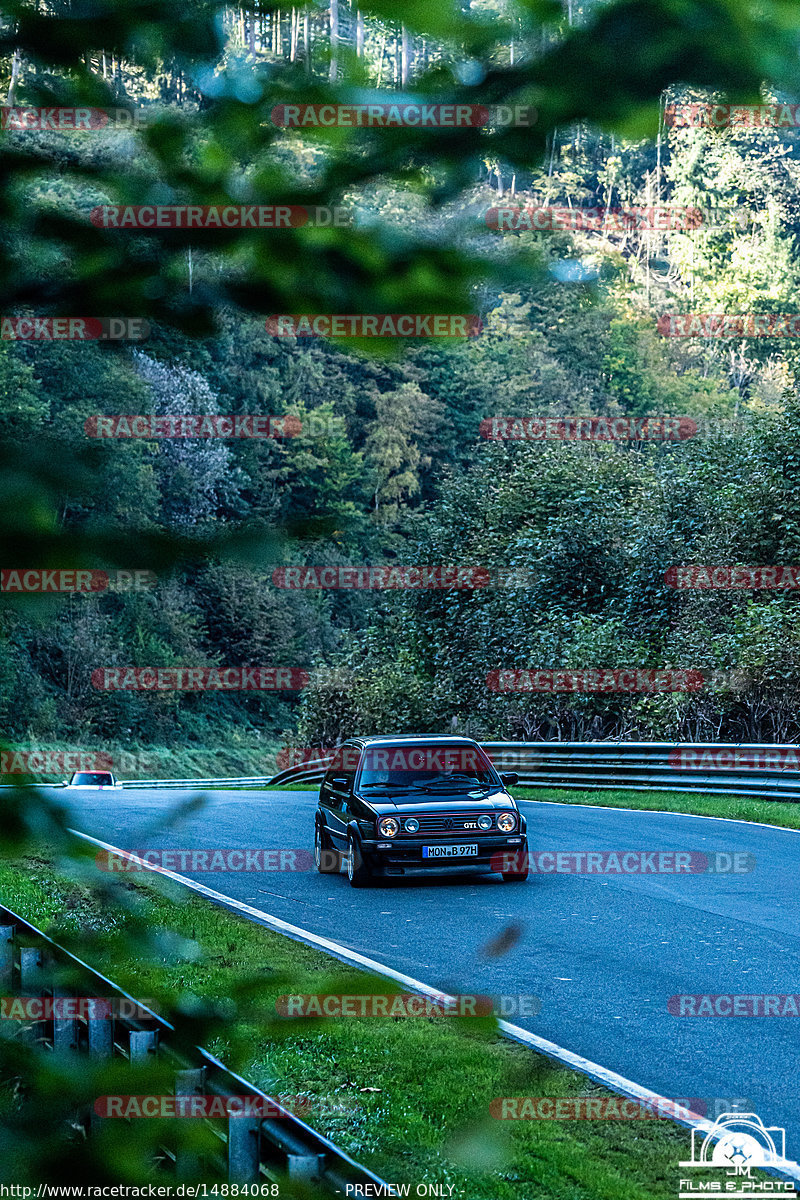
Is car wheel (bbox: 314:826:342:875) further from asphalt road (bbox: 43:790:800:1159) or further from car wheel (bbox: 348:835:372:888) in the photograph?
car wheel (bbox: 348:835:372:888)

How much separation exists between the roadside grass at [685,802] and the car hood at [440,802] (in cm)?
523

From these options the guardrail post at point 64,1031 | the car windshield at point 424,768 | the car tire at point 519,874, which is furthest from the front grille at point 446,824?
the guardrail post at point 64,1031

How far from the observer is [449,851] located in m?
12.9

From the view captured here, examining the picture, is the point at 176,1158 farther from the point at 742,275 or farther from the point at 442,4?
the point at 742,275

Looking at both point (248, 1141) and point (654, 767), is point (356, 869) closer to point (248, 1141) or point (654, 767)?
point (248, 1141)

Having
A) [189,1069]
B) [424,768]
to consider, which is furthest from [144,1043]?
[424,768]

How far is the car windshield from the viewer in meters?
A: 13.6

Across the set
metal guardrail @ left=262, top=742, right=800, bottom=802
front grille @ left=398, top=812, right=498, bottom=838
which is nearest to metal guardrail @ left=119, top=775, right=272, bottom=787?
metal guardrail @ left=262, top=742, right=800, bottom=802

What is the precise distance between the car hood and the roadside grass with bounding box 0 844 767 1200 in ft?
11.5

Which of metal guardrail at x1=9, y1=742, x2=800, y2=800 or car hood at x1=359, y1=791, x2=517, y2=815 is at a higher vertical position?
car hood at x1=359, y1=791, x2=517, y2=815

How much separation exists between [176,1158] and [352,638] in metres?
41.6

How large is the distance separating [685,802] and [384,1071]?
14291 mm

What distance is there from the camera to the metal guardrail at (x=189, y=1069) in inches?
75.0

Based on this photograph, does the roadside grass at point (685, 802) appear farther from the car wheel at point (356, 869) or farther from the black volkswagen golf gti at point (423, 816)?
the car wheel at point (356, 869)
